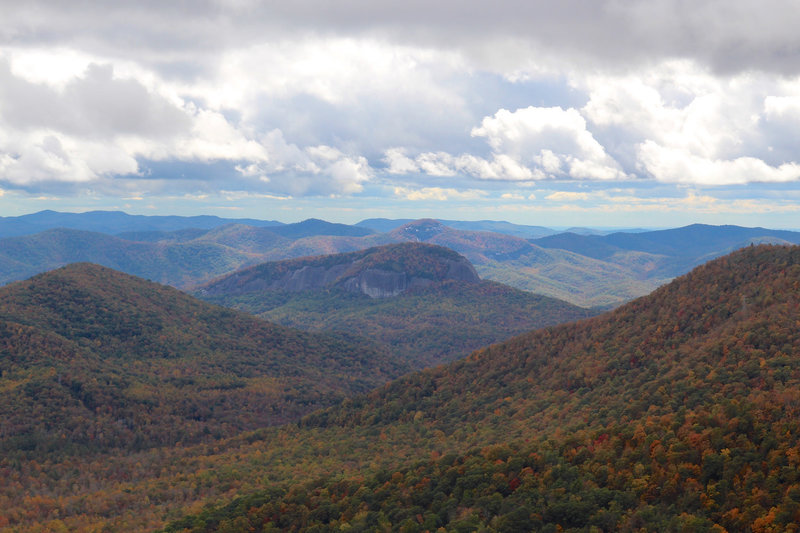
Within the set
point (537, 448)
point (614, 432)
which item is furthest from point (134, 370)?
point (614, 432)

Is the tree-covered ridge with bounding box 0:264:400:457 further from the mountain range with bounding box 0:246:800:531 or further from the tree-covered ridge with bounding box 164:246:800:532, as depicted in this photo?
the tree-covered ridge with bounding box 164:246:800:532

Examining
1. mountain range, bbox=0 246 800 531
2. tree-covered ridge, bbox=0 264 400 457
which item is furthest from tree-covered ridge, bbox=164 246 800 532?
tree-covered ridge, bbox=0 264 400 457

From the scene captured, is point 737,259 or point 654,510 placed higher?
point 737,259

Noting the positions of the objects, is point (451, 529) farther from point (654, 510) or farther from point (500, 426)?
point (500, 426)

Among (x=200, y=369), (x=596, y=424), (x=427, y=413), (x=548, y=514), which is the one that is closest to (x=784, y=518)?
(x=548, y=514)

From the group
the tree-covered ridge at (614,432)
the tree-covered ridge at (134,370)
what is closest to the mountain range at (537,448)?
the tree-covered ridge at (614,432)

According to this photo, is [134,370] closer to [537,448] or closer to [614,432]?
[537,448]
